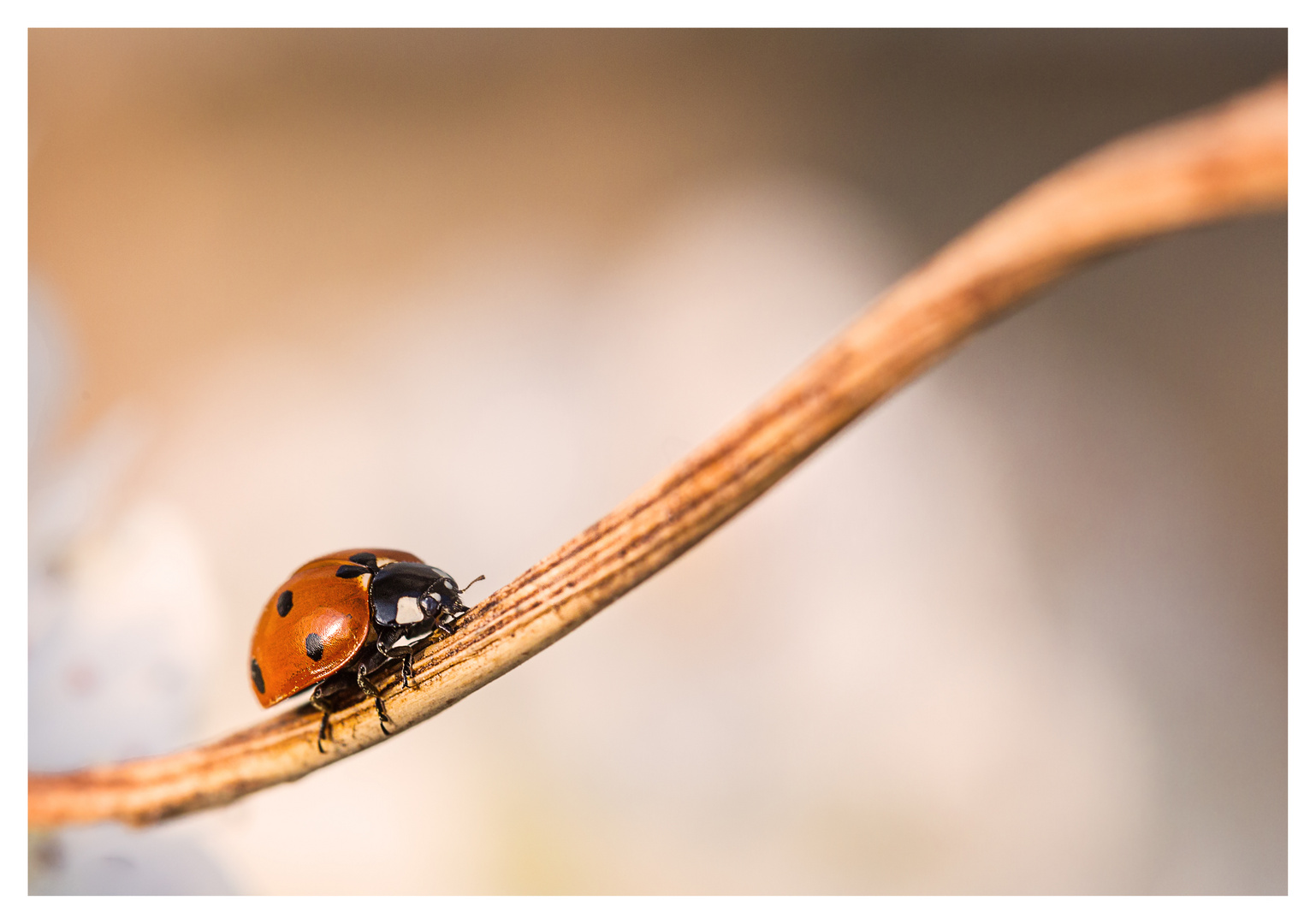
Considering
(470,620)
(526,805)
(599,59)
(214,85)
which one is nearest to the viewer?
(470,620)

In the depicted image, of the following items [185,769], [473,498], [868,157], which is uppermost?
[868,157]

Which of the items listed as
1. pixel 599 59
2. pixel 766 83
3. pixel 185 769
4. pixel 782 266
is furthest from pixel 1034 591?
pixel 185 769

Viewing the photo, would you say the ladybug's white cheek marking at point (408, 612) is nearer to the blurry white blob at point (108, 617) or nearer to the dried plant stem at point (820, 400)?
the dried plant stem at point (820, 400)

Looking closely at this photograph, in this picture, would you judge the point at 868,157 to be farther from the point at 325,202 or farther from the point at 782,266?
the point at 325,202

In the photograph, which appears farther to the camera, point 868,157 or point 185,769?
point 868,157

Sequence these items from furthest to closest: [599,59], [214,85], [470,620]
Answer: [214,85]
[599,59]
[470,620]

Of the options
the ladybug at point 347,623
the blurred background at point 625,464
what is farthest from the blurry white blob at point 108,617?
the ladybug at point 347,623
